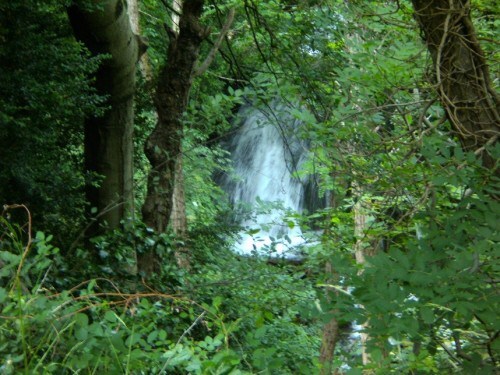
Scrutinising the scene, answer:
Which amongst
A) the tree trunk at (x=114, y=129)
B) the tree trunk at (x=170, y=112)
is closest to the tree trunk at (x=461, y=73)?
the tree trunk at (x=114, y=129)

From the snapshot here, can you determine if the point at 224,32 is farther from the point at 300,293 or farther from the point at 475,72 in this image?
the point at 475,72

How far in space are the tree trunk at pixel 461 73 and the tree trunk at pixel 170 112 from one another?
2908mm

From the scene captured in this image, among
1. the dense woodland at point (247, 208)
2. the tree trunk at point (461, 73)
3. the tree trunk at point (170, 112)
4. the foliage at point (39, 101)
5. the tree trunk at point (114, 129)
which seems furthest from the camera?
the tree trunk at point (170, 112)

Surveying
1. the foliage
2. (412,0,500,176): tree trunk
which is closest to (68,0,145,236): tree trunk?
the foliage

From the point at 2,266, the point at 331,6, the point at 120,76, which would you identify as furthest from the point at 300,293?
the point at 2,266

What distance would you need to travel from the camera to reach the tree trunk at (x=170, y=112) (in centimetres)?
637

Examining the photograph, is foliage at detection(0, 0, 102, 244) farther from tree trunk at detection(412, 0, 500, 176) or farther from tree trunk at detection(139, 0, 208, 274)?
tree trunk at detection(412, 0, 500, 176)

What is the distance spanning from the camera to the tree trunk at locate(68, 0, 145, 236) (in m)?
5.57

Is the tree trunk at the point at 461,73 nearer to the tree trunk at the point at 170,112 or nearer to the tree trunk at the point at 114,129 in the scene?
the tree trunk at the point at 114,129

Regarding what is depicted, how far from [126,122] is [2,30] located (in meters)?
1.54

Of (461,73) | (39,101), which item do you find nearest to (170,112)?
(39,101)

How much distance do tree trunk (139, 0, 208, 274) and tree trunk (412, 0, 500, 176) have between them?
2908 mm

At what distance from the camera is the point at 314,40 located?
7.69m

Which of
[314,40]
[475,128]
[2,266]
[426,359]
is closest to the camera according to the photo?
[2,266]
